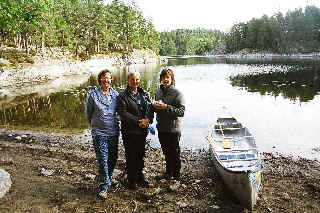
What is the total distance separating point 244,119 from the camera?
19.0 meters

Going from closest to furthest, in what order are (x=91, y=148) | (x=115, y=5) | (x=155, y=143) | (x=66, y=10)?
(x=91, y=148), (x=155, y=143), (x=66, y=10), (x=115, y=5)

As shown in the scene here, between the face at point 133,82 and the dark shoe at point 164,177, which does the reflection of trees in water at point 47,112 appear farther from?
the face at point 133,82

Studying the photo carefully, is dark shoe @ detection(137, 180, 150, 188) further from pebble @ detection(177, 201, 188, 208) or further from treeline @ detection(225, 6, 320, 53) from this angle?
treeline @ detection(225, 6, 320, 53)

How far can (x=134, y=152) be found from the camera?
6.98 meters

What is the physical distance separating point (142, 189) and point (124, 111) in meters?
2.23

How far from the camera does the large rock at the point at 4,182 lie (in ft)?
22.6

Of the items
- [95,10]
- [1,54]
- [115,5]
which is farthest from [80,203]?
[115,5]

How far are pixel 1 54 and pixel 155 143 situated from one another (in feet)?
115

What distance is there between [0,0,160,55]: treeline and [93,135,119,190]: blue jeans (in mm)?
11440

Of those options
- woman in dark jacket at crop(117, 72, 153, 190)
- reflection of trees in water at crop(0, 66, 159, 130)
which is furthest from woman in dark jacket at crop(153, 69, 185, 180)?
reflection of trees in water at crop(0, 66, 159, 130)

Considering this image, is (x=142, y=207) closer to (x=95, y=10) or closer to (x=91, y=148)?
(x=91, y=148)

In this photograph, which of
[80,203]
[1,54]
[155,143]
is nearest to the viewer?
[80,203]

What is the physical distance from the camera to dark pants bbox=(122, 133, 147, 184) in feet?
22.5

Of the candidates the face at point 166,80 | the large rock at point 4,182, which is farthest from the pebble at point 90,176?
the face at point 166,80
